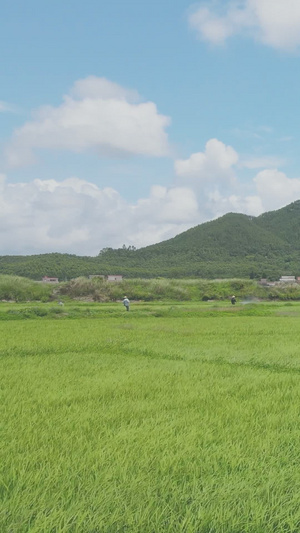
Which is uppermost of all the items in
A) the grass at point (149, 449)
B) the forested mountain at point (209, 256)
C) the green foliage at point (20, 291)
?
the forested mountain at point (209, 256)

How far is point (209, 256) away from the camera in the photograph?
87.9 m

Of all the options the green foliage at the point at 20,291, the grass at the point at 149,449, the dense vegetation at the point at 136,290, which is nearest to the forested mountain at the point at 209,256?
the dense vegetation at the point at 136,290

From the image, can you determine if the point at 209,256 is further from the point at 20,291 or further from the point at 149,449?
the point at 149,449

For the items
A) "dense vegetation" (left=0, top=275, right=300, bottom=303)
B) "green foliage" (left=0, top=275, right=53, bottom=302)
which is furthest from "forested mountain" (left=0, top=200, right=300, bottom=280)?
"green foliage" (left=0, top=275, right=53, bottom=302)

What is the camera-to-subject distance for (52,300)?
1398 inches

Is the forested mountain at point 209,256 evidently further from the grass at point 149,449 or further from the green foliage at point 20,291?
the grass at point 149,449

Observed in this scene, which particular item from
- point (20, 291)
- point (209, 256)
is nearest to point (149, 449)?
point (20, 291)

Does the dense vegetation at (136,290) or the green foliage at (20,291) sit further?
the dense vegetation at (136,290)

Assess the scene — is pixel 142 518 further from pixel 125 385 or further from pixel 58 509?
pixel 125 385

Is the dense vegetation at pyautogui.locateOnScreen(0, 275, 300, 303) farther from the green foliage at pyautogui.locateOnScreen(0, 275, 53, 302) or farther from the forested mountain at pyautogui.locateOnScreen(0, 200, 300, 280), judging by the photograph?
the forested mountain at pyautogui.locateOnScreen(0, 200, 300, 280)

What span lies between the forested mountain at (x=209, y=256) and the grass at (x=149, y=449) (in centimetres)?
5713

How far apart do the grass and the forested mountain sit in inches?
2249

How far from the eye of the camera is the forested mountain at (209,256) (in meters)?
68.3

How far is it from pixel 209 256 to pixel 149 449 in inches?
3383
